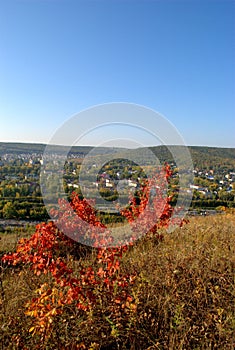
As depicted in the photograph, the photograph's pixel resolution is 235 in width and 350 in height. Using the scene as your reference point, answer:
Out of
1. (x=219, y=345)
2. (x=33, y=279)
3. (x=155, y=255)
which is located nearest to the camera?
(x=219, y=345)

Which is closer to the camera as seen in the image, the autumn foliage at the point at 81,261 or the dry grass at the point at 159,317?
the dry grass at the point at 159,317

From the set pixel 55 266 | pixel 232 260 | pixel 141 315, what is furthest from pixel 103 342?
pixel 232 260

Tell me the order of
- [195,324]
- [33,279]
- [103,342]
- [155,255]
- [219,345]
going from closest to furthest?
[219,345], [103,342], [195,324], [33,279], [155,255]

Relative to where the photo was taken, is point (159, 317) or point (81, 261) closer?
point (159, 317)

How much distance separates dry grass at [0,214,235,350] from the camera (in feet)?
7.73

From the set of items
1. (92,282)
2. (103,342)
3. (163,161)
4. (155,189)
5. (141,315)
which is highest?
(163,161)

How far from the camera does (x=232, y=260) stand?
365 cm

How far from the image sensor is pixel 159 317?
2.71 m

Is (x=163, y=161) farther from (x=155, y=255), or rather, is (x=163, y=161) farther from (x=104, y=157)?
(x=155, y=255)

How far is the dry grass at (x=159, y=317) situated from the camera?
2.36 m

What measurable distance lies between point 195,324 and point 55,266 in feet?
4.84

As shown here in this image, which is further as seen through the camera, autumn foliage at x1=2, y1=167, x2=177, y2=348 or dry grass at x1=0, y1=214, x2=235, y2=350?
autumn foliage at x1=2, y1=167, x2=177, y2=348

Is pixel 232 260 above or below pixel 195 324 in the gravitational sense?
above

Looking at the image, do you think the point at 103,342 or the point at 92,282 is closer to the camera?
the point at 103,342
